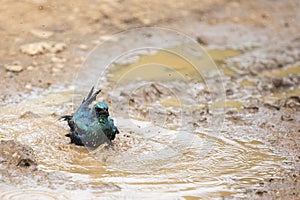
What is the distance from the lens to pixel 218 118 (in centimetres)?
672

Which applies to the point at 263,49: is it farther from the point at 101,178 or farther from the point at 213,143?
the point at 101,178

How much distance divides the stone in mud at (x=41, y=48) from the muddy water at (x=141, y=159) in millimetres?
1141

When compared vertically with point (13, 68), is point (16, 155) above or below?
below

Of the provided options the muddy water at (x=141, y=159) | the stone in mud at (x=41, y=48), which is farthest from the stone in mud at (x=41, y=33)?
the muddy water at (x=141, y=159)

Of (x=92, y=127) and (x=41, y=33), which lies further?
(x=41, y=33)

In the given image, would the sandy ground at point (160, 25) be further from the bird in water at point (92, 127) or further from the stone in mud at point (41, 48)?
the bird in water at point (92, 127)

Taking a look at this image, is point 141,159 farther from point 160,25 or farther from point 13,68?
point 160,25

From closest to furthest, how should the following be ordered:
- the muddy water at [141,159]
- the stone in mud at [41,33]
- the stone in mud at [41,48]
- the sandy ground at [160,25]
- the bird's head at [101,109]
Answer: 1. the muddy water at [141,159]
2. the bird's head at [101,109]
3. the sandy ground at [160,25]
4. the stone in mud at [41,48]
5. the stone in mud at [41,33]

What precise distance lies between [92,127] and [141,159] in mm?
525

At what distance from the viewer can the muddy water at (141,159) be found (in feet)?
16.5

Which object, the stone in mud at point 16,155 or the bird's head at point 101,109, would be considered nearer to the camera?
the stone in mud at point 16,155

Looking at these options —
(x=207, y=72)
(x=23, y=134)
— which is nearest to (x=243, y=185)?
(x=23, y=134)

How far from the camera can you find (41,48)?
7898 mm

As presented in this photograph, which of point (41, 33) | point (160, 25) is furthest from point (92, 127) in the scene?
point (160, 25)
